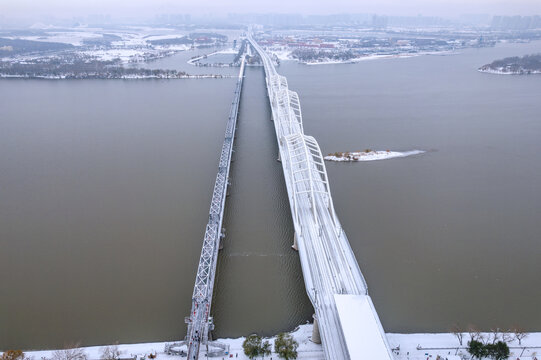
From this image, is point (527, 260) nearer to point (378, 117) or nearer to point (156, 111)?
point (378, 117)

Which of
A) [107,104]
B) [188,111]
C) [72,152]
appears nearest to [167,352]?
[72,152]

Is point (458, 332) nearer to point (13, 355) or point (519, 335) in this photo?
point (519, 335)

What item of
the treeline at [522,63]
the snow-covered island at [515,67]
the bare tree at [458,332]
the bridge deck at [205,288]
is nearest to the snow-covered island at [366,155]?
the bridge deck at [205,288]

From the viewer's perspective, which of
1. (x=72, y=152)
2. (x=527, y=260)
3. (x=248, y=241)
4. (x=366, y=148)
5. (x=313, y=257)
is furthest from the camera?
(x=366, y=148)

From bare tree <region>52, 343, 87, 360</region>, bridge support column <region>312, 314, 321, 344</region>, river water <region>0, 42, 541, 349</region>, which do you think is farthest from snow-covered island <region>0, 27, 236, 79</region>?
bridge support column <region>312, 314, 321, 344</region>

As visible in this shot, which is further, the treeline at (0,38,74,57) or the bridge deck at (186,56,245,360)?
the treeline at (0,38,74,57)

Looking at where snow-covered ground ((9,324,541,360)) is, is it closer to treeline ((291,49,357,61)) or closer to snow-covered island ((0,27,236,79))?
snow-covered island ((0,27,236,79))
